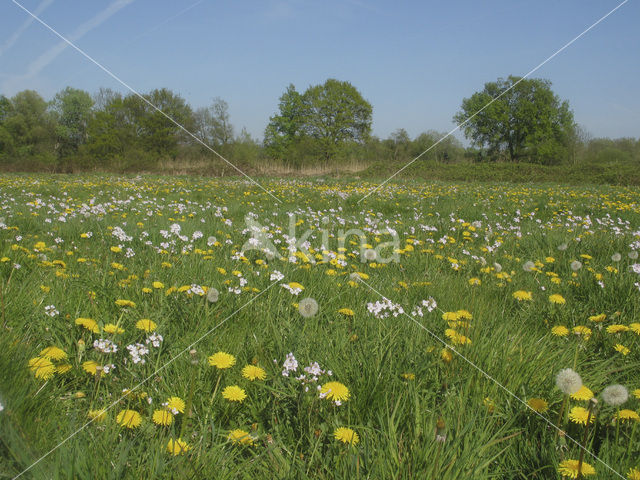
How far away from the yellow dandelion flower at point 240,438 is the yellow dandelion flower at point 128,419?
0.32 meters

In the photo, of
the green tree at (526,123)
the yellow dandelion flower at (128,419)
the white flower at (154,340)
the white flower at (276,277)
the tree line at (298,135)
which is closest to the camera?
the yellow dandelion flower at (128,419)

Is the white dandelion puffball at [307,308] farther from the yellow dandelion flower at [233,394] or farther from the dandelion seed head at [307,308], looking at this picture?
the yellow dandelion flower at [233,394]

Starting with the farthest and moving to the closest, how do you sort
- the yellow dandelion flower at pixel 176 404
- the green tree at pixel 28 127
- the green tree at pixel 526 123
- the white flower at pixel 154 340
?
the green tree at pixel 526 123
the green tree at pixel 28 127
the white flower at pixel 154 340
the yellow dandelion flower at pixel 176 404

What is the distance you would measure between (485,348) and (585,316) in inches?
51.4

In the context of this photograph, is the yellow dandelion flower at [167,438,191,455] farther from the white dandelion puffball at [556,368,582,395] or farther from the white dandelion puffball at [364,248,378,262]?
the white dandelion puffball at [364,248,378,262]

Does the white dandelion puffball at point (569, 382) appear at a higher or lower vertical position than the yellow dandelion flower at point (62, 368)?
higher

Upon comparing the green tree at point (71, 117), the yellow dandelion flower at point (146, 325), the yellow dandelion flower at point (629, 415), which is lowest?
the yellow dandelion flower at point (629, 415)

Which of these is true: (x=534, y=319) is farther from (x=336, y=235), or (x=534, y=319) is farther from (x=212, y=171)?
(x=212, y=171)

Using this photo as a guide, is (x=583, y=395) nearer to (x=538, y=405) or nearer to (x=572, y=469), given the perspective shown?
(x=538, y=405)

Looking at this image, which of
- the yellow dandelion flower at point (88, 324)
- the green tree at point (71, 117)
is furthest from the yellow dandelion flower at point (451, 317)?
the green tree at point (71, 117)

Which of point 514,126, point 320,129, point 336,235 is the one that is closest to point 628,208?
point 336,235

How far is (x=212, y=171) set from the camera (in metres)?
23.1

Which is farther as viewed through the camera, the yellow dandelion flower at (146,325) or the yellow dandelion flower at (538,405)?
the yellow dandelion flower at (146,325)

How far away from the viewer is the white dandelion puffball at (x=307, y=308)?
2.22m
